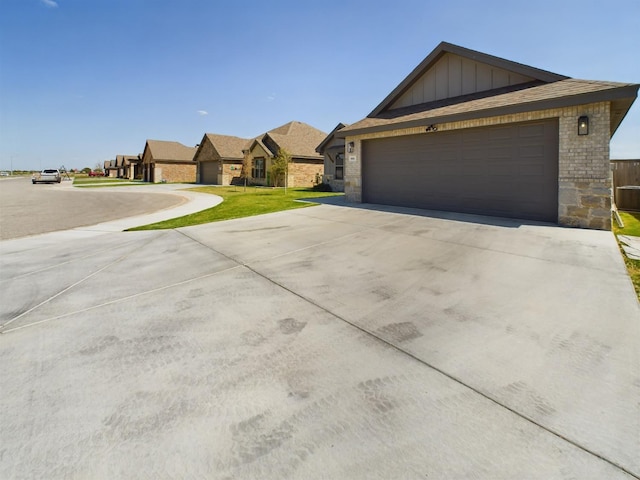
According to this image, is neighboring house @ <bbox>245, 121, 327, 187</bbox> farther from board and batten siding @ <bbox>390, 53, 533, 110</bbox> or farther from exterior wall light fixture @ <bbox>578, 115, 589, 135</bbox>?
exterior wall light fixture @ <bbox>578, 115, 589, 135</bbox>

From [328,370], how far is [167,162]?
161 feet

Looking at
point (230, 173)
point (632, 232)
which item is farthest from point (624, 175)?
point (230, 173)

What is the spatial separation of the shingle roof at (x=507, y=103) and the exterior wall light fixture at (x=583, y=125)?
0.41 m

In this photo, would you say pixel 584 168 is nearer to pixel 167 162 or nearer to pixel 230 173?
pixel 230 173

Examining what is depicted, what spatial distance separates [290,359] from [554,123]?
947cm

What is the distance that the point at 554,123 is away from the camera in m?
8.45

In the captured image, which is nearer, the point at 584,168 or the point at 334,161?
the point at 584,168

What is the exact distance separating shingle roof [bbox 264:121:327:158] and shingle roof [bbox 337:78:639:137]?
672 inches

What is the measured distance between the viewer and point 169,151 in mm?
46688

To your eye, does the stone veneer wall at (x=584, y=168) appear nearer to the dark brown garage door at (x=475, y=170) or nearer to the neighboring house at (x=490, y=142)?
the neighboring house at (x=490, y=142)

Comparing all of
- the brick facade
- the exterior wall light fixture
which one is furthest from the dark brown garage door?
the brick facade

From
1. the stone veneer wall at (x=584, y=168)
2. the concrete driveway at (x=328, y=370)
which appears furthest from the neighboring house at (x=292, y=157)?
the concrete driveway at (x=328, y=370)

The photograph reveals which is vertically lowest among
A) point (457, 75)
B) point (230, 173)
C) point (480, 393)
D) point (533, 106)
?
point (480, 393)

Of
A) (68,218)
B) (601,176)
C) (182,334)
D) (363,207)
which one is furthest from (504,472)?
(68,218)
